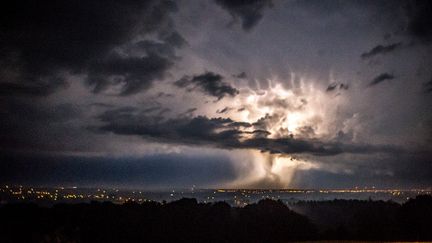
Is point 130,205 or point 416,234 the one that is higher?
point 130,205

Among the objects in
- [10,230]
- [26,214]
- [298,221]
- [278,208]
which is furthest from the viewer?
[278,208]

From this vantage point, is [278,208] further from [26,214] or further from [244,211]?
[26,214]

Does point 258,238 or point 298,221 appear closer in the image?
point 258,238

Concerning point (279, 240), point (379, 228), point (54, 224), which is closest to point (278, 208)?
point (279, 240)

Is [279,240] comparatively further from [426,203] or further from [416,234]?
[426,203]

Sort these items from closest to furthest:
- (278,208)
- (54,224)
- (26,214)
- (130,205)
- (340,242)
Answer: (54,224) → (26,214) → (340,242) → (130,205) → (278,208)

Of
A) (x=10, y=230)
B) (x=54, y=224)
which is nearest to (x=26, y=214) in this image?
(x=54, y=224)
